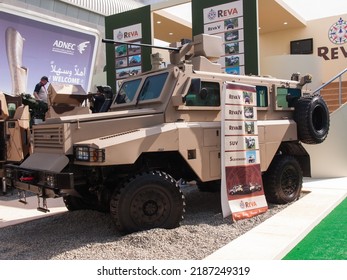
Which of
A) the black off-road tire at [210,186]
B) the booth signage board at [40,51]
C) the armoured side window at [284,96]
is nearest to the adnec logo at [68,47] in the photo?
the booth signage board at [40,51]

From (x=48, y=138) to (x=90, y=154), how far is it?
3.05ft

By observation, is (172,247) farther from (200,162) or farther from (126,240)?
(200,162)

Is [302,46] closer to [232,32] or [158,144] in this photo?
[232,32]

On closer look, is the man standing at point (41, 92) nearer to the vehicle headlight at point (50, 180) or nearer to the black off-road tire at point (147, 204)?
the vehicle headlight at point (50, 180)

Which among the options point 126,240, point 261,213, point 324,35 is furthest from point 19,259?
point 324,35

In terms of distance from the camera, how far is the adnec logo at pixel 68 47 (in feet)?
49.8

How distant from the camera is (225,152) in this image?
18.5 ft

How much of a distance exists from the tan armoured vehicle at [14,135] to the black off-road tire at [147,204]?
4020 mm

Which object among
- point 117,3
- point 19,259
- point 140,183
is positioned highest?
point 117,3

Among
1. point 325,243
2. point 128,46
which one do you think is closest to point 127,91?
point 325,243

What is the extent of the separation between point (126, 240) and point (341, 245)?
2.51 metres

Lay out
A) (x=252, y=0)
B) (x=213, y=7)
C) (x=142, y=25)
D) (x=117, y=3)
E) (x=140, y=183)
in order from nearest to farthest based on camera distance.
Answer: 1. (x=140, y=183)
2. (x=252, y=0)
3. (x=213, y=7)
4. (x=142, y=25)
5. (x=117, y=3)

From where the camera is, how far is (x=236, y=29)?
1088cm

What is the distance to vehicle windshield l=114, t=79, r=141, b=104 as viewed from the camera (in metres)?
6.30
